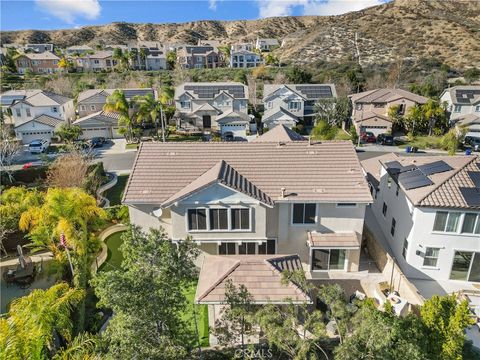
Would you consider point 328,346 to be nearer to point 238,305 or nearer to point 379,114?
point 238,305

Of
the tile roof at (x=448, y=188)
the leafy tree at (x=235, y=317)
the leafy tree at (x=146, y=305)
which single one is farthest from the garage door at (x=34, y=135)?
the tile roof at (x=448, y=188)

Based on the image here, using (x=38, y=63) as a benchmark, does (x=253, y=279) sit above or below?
below

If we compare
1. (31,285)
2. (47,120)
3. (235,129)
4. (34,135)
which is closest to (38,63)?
(47,120)

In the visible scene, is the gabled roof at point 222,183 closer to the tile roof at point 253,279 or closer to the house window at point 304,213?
the house window at point 304,213

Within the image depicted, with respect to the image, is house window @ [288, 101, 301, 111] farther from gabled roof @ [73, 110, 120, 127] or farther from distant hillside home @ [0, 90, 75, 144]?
distant hillside home @ [0, 90, 75, 144]

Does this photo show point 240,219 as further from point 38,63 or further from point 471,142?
Result: point 38,63

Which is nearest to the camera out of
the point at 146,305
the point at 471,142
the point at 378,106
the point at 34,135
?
the point at 146,305
